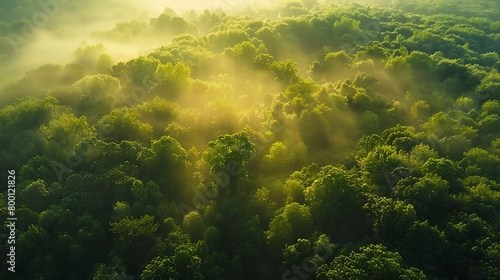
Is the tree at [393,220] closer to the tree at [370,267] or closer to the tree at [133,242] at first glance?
the tree at [370,267]

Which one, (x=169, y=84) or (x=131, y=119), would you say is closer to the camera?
(x=131, y=119)

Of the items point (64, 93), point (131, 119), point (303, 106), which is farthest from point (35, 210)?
point (303, 106)

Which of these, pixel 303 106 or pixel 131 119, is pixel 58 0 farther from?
pixel 303 106

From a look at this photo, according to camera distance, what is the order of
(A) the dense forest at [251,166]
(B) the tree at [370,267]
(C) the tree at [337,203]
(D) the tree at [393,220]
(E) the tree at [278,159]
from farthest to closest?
(E) the tree at [278,159], (C) the tree at [337,203], (D) the tree at [393,220], (A) the dense forest at [251,166], (B) the tree at [370,267]

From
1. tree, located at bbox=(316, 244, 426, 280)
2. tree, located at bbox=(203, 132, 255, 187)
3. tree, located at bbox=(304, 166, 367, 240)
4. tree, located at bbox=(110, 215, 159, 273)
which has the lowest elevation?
tree, located at bbox=(316, 244, 426, 280)

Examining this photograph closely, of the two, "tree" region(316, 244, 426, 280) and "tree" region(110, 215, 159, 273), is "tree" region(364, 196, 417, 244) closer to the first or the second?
"tree" region(316, 244, 426, 280)

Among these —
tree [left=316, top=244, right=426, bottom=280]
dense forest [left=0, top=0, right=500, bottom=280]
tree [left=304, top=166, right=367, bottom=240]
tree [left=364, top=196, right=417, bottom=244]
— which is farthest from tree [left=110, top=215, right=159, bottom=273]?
tree [left=364, top=196, right=417, bottom=244]

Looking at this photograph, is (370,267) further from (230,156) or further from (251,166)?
(251,166)

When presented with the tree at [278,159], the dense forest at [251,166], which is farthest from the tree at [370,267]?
the tree at [278,159]
